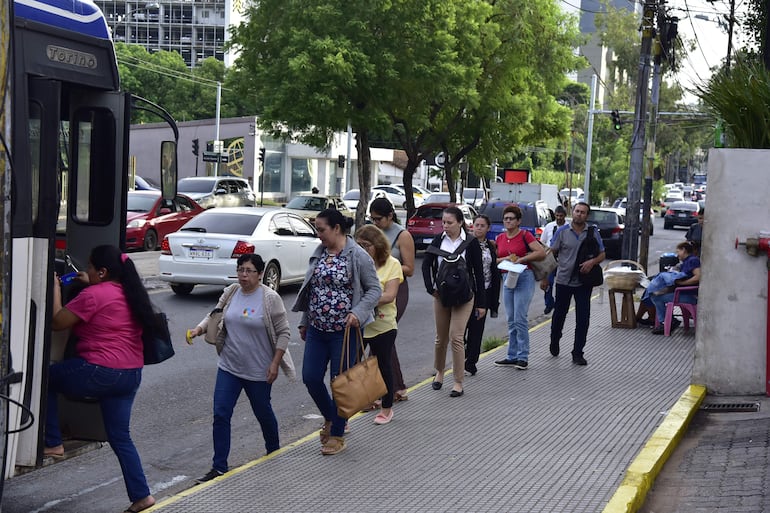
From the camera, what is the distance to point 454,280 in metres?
9.26

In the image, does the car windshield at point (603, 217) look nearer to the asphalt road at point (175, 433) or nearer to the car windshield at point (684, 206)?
the asphalt road at point (175, 433)

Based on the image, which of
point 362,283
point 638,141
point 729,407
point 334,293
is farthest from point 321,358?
point 638,141

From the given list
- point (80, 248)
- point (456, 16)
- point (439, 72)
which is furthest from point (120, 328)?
point (456, 16)

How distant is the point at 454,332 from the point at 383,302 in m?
1.77

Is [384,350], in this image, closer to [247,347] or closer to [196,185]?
[247,347]

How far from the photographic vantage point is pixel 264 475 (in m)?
6.80

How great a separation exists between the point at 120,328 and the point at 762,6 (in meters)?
14.3

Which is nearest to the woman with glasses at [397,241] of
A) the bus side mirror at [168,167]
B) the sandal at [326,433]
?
the sandal at [326,433]

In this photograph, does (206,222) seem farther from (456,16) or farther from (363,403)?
(456,16)

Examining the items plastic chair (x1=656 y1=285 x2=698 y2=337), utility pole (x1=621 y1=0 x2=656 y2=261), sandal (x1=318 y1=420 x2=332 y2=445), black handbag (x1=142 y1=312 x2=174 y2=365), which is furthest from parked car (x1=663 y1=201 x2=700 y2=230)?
black handbag (x1=142 y1=312 x2=174 y2=365)

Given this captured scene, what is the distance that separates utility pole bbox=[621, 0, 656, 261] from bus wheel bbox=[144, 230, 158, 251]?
11.5 meters

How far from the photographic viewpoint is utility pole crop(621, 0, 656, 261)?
21.0 m

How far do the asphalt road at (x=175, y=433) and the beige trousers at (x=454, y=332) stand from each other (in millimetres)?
656

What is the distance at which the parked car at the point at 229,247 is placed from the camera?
1653 cm
